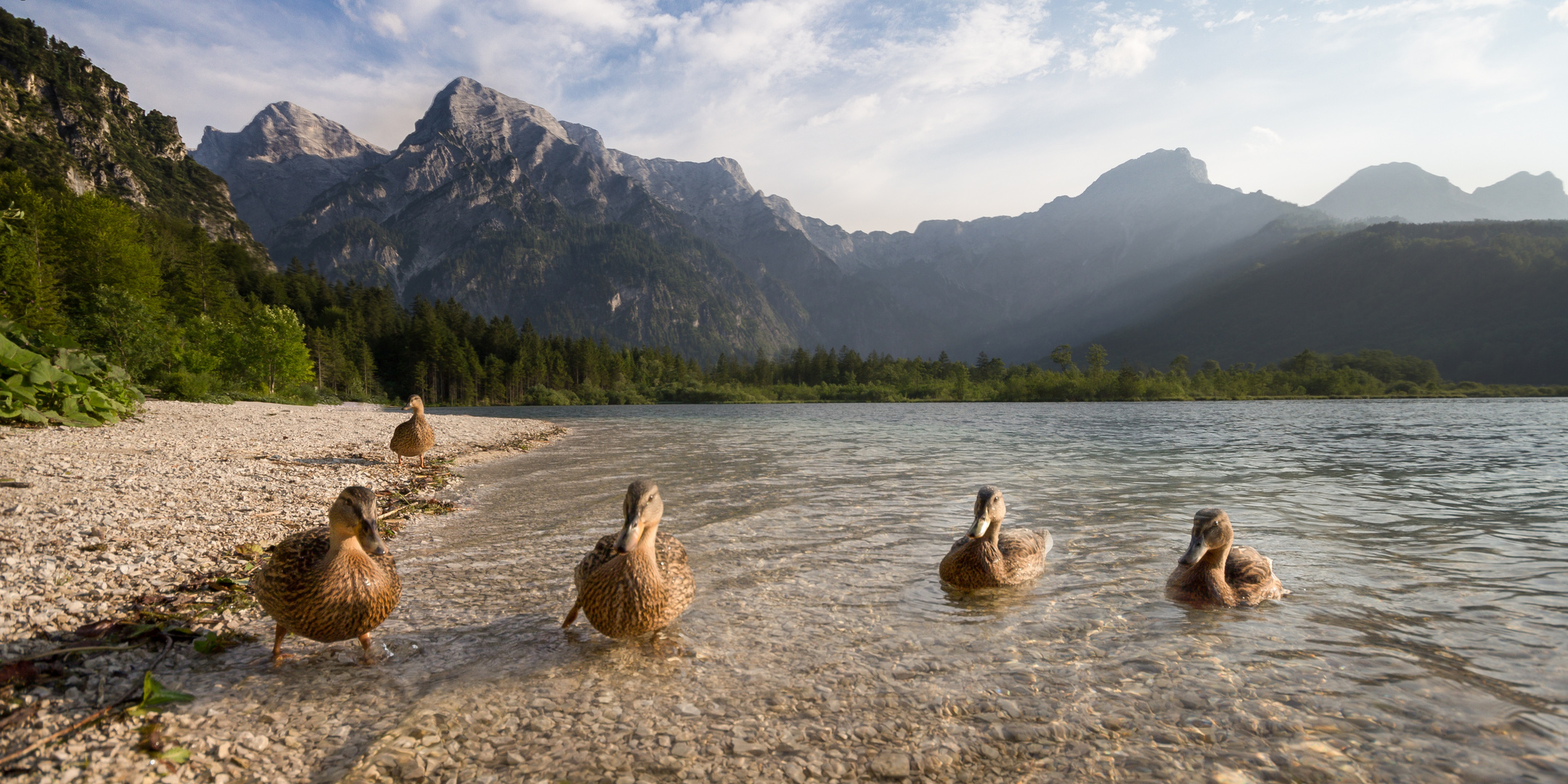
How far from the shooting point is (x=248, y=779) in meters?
3.56

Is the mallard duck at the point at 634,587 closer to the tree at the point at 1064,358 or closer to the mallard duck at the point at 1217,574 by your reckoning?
the mallard duck at the point at 1217,574

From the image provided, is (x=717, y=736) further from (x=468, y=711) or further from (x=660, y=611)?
(x=468, y=711)

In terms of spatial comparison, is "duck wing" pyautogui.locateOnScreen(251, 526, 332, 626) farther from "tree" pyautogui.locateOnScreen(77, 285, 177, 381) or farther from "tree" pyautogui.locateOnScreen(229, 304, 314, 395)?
"tree" pyautogui.locateOnScreen(229, 304, 314, 395)

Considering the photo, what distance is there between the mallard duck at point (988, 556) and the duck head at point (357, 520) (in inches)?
237

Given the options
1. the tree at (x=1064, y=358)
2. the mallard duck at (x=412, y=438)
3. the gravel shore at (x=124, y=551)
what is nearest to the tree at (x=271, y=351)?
the gravel shore at (x=124, y=551)

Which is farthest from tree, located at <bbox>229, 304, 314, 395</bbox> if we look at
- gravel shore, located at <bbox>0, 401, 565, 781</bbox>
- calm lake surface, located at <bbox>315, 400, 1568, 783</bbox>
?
calm lake surface, located at <bbox>315, 400, 1568, 783</bbox>

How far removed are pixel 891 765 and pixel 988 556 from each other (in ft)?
13.0

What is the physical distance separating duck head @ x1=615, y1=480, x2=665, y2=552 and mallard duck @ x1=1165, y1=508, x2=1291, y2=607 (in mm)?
6029

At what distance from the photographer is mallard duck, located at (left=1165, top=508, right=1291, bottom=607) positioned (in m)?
6.93

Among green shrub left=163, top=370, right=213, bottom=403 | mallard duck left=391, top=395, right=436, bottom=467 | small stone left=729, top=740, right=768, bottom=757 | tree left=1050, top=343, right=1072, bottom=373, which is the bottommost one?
small stone left=729, top=740, right=768, bottom=757

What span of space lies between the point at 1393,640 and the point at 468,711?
Answer: 27.5ft

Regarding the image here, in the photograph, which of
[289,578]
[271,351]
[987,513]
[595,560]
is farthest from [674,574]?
[271,351]

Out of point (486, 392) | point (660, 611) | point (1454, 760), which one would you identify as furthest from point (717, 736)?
point (486, 392)

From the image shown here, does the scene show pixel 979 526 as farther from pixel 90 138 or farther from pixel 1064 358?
pixel 90 138
